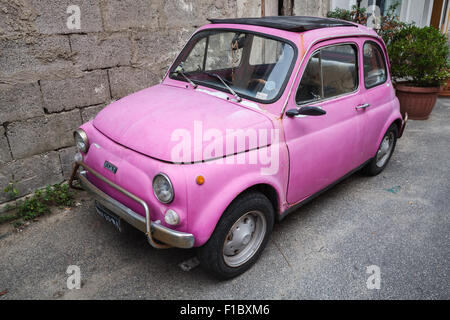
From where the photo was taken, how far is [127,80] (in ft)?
15.0

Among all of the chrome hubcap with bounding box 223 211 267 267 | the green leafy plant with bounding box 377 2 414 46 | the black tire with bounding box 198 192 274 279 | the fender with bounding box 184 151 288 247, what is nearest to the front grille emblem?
the fender with bounding box 184 151 288 247

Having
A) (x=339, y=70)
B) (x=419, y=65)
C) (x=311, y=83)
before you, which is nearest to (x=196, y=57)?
(x=311, y=83)

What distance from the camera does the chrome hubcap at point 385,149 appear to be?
4602mm

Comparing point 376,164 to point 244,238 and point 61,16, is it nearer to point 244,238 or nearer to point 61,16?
point 244,238

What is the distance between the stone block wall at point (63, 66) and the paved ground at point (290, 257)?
718 millimetres

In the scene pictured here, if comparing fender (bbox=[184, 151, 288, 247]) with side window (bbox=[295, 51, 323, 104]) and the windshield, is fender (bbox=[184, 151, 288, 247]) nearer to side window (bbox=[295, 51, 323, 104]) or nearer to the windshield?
the windshield

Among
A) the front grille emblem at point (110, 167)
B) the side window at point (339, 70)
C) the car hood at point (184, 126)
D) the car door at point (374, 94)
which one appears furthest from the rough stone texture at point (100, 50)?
the car door at point (374, 94)

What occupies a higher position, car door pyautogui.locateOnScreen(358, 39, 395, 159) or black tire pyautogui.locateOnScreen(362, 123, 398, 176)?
car door pyautogui.locateOnScreen(358, 39, 395, 159)

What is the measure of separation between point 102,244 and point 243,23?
251cm

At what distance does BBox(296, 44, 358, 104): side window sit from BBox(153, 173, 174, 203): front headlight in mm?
1395

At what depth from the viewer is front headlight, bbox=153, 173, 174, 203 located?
2.34m

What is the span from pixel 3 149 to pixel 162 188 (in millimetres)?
2280

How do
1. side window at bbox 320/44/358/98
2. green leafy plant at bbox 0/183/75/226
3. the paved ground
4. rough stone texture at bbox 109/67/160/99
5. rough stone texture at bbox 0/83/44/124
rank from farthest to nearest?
rough stone texture at bbox 109/67/160/99 → green leafy plant at bbox 0/183/75/226 → rough stone texture at bbox 0/83/44/124 → side window at bbox 320/44/358/98 → the paved ground
